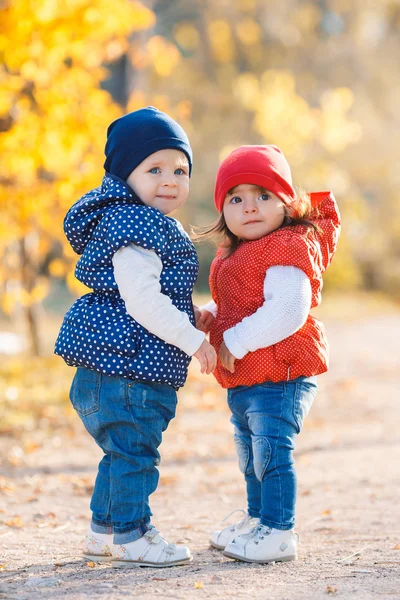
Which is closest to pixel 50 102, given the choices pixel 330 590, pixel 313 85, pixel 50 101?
pixel 50 101

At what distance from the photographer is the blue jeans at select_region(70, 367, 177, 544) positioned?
268 cm

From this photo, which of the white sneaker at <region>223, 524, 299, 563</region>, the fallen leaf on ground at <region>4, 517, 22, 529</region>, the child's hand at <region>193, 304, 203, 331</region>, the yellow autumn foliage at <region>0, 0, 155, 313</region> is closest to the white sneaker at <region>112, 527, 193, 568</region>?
the white sneaker at <region>223, 524, 299, 563</region>

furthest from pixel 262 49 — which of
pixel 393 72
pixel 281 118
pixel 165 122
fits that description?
pixel 165 122

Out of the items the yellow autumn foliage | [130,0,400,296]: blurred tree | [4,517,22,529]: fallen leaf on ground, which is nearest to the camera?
[4,517,22,529]: fallen leaf on ground

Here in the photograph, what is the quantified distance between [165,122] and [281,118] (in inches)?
363

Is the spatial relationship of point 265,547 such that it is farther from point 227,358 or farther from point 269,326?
point 269,326

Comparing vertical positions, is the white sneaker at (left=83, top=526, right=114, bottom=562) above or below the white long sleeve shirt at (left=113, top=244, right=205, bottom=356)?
below

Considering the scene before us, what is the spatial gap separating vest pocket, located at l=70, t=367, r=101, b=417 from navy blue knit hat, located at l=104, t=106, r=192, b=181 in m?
0.69

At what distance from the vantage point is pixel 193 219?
54.5ft

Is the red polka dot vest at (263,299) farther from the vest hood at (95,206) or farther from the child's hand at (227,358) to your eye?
the vest hood at (95,206)

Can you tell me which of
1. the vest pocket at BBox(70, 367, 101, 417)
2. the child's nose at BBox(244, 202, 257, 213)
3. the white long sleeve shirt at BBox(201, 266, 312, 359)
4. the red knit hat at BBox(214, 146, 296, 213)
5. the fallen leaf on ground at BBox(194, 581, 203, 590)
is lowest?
the fallen leaf on ground at BBox(194, 581, 203, 590)

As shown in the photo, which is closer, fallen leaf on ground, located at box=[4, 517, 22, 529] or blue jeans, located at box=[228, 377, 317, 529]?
blue jeans, located at box=[228, 377, 317, 529]

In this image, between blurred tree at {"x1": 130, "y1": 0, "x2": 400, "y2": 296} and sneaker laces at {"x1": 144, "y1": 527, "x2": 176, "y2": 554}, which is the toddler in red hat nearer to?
sneaker laces at {"x1": 144, "y1": 527, "x2": 176, "y2": 554}

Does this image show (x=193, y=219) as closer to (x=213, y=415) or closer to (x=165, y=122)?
(x=213, y=415)
